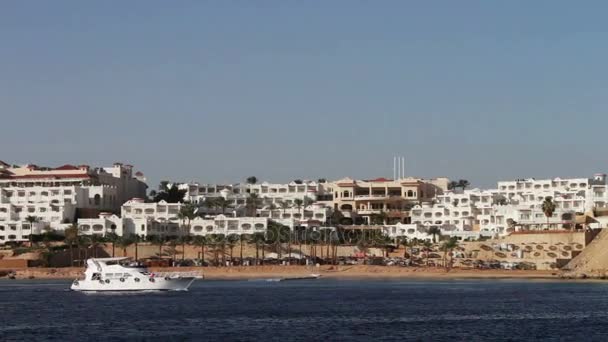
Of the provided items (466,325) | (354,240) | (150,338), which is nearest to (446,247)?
(354,240)

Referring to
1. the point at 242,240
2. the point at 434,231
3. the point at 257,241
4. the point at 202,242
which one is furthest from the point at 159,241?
the point at 434,231

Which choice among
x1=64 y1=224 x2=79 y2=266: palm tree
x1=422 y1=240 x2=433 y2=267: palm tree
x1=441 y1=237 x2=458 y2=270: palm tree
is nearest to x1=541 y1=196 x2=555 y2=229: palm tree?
x1=441 y1=237 x2=458 y2=270: palm tree

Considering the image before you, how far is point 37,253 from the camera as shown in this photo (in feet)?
576

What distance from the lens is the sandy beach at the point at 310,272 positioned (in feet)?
535

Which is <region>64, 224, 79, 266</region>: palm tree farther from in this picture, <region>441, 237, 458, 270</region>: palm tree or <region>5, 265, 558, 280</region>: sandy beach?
<region>441, 237, 458, 270</region>: palm tree

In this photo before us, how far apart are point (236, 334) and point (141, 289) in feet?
150

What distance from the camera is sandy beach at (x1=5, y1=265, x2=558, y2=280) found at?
535 ft

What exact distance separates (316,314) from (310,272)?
76.3m

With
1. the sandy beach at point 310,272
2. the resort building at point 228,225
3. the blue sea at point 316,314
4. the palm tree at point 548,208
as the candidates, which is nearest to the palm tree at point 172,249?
the sandy beach at point 310,272

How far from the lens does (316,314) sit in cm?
9344

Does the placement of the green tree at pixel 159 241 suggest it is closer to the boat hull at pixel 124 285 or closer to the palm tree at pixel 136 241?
the palm tree at pixel 136 241

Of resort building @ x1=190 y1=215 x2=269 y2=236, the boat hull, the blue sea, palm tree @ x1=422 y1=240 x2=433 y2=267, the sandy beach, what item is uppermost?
resort building @ x1=190 y1=215 x2=269 y2=236

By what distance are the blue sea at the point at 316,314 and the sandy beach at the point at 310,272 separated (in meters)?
24.5

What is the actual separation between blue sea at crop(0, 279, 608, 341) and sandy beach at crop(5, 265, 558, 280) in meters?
24.5
